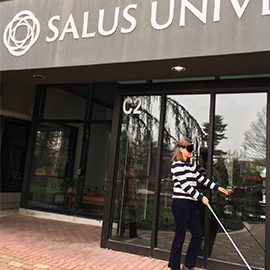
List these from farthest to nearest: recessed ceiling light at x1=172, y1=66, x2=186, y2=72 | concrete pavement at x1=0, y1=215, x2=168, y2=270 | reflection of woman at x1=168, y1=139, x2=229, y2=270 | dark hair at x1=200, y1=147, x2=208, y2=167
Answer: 1. dark hair at x1=200, y1=147, x2=208, y2=167
2. recessed ceiling light at x1=172, y1=66, x2=186, y2=72
3. concrete pavement at x1=0, y1=215, x2=168, y2=270
4. reflection of woman at x1=168, y1=139, x2=229, y2=270

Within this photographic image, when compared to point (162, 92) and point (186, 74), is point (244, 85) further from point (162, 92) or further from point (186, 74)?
point (162, 92)

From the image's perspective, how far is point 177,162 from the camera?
432 centimetres

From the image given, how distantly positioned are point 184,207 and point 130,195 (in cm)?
147

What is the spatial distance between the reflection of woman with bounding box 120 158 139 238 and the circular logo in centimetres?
284

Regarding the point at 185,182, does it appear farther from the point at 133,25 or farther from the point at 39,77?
the point at 39,77

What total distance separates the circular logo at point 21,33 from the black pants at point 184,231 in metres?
3.83

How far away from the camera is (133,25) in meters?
4.60

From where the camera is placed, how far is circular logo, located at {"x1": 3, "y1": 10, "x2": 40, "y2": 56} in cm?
541

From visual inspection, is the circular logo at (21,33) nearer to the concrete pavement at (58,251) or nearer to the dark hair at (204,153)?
the concrete pavement at (58,251)

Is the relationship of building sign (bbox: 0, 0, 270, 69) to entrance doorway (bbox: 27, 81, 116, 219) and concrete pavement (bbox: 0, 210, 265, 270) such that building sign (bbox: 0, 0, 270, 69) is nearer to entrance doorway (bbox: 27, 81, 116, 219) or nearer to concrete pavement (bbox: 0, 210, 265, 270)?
entrance doorway (bbox: 27, 81, 116, 219)

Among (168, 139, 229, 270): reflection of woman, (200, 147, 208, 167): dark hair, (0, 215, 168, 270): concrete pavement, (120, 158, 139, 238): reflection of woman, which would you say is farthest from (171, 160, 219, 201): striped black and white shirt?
(120, 158, 139, 238): reflection of woman

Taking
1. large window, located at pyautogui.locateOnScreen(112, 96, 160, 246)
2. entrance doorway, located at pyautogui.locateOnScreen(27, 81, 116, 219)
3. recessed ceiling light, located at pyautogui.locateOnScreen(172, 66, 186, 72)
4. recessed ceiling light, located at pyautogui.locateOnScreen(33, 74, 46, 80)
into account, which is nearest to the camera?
recessed ceiling light, located at pyautogui.locateOnScreen(172, 66, 186, 72)

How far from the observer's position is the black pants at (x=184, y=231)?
4.14m

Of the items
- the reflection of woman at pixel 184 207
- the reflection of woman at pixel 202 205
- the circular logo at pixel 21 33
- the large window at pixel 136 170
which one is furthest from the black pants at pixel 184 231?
the circular logo at pixel 21 33
